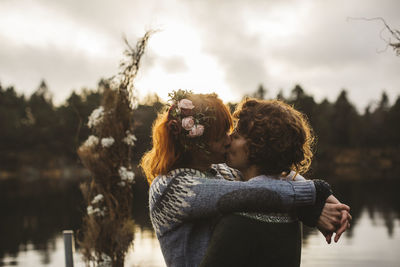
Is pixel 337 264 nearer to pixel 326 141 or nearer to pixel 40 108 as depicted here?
pixel 326 141

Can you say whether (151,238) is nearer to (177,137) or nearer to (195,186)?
(177,137)

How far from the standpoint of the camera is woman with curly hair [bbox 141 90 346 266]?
1.41 metres

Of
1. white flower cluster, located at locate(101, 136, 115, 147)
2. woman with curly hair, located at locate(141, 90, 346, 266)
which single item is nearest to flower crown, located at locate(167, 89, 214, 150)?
woman with curly hair, located at locate(141, 90, 346, 266)

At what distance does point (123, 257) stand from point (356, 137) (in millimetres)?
46111

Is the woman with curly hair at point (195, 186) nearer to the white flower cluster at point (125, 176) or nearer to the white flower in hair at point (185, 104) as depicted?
the white flower in hair at point (185, 104)

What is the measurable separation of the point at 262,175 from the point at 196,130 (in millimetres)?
260

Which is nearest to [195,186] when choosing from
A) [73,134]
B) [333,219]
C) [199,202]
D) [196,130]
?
[199,202]

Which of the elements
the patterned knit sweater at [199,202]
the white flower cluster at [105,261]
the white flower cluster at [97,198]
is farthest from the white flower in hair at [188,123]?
the white flower cluster at [105,261]

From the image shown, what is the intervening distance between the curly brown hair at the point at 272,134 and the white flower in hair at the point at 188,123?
0.15 meters

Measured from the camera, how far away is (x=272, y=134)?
143cm

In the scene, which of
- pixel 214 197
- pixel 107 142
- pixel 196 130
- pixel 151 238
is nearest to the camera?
pixel 214 197

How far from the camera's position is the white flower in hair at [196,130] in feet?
5.01

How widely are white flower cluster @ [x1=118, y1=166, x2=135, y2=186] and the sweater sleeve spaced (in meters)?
3.87

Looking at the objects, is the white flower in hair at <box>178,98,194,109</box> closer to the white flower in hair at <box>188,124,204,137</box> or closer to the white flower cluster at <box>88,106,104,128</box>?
the white flower in hair at <box>188,124,204,137</box>
